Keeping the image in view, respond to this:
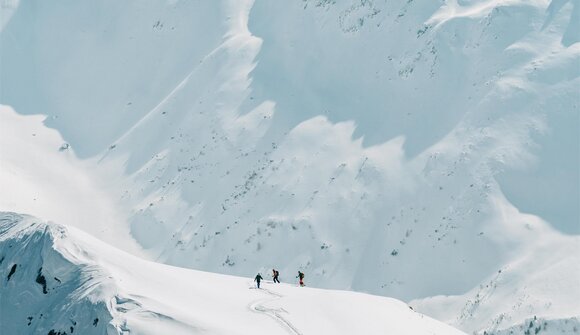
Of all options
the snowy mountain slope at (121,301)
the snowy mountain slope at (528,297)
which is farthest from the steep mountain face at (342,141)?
the snowy mountain slope at (121,301)

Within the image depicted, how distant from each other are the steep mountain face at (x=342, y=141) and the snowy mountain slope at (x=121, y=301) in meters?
15.6

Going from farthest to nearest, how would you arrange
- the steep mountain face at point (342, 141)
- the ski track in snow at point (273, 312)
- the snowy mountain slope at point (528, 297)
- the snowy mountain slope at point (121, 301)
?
the steep mountain face at point (342, 141)
the snowy mountain slope at point (528, 297)
the ski track in snow at point (273, 312)
the snowy mountain slope at point (121, 301)

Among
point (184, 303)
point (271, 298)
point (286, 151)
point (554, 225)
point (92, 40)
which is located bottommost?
point (184, 303)

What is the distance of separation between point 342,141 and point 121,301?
1299 inches

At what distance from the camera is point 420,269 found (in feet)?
153

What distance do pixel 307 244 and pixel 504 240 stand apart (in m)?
10.9

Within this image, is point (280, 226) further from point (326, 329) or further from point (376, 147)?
point (326, 329)

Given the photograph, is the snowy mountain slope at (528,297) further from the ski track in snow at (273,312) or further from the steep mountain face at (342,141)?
the ski track in snow at (273,312)

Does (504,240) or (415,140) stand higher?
(415,140)

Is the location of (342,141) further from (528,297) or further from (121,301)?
(121,301)

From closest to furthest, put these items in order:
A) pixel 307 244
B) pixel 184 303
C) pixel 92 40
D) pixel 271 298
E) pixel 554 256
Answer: pixel 184 303 < pixel 271 298 < pixel 554 256 < pixel 307 244 < pixel 92 40

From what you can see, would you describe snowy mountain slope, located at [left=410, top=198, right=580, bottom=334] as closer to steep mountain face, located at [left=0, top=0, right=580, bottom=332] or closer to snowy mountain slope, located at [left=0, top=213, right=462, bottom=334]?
steep mountain face, located at [left=0, top=0, right=580, bottom=332]

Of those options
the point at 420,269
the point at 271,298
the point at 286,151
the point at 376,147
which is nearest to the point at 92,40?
the point at 286,151

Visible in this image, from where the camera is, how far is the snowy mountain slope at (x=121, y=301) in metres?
24.2
